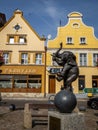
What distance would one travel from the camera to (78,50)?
3297cm

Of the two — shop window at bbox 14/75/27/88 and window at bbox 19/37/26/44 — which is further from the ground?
window at bbox 19/37/26/44

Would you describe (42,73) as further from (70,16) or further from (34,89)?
(70,16)

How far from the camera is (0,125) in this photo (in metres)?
10.6

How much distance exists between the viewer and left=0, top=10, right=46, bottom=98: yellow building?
32.3 meters

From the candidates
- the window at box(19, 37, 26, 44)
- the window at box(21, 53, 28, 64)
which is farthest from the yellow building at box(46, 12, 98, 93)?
the window at box(19, 37, 26, 44)

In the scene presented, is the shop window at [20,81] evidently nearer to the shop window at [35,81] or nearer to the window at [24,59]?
the shop window at [35,81]

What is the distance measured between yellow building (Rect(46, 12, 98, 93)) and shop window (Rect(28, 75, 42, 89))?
1070 millimetres

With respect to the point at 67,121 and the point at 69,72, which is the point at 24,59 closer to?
the point at 69,72

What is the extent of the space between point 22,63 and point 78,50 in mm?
7725

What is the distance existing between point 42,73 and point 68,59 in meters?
24.0

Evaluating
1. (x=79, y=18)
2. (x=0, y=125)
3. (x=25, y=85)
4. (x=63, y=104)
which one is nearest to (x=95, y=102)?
(x=0, y=125)

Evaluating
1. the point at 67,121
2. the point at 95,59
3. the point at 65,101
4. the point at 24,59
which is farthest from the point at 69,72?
the point at 95,59

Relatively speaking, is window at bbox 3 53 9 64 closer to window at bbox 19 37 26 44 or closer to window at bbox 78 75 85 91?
window at bbox 19 37 26 44

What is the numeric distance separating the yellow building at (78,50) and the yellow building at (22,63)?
1206mm
